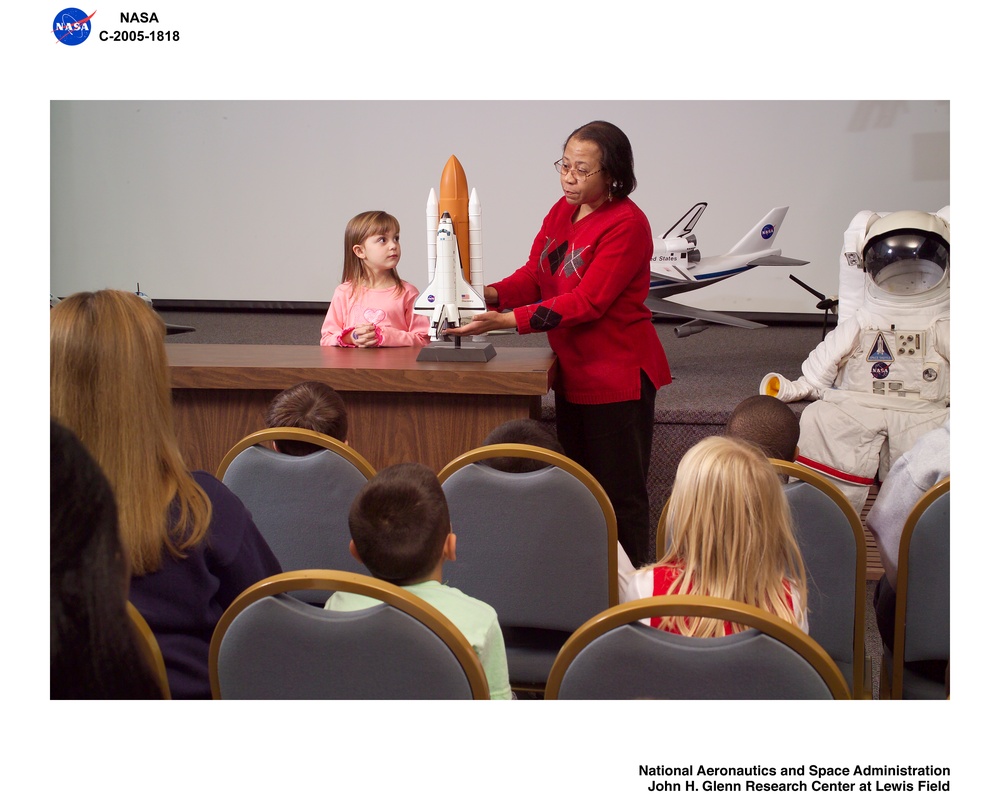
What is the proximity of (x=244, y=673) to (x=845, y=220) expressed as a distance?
5.90m

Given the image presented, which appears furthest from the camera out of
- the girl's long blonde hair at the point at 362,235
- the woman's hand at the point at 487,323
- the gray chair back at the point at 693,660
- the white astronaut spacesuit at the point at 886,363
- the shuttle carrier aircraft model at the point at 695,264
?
the shuttle carrier aircraft model at the point at 695,264

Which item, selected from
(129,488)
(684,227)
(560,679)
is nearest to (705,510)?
(560,679)

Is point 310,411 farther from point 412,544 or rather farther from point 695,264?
point 695,264

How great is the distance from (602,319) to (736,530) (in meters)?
1.24

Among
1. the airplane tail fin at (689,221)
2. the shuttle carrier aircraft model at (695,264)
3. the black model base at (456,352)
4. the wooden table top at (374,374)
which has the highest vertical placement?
the airplane tail fin at (689,221)

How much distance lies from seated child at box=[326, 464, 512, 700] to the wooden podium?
113 centimetres

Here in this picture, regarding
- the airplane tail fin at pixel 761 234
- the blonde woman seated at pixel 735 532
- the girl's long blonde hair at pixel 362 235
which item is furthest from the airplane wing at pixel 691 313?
the blonde woman seated at pixel 735 532

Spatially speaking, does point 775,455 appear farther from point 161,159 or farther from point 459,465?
point 161,159

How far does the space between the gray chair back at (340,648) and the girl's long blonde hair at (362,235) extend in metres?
2.03

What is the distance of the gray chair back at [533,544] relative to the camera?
1.59 meters

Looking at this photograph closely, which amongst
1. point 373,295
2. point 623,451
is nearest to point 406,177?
point 373,295

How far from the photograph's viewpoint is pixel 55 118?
6.79m

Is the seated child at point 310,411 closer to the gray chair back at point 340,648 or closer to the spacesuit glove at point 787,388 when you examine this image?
the gray chair back at point 340,648

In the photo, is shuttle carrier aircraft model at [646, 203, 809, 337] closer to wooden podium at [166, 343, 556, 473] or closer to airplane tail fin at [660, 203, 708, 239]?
airplane tail fin at [660, 203, 708, 239]
